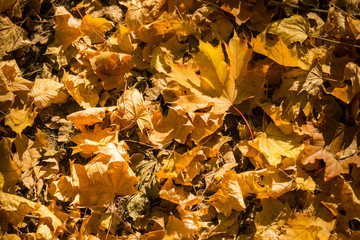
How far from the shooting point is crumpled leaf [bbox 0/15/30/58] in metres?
1.55

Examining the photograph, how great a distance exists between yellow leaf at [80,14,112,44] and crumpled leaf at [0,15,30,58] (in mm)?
352

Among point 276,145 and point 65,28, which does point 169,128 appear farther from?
point 65,28

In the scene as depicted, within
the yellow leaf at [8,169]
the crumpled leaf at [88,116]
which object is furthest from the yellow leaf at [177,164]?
the yellow leaf at [8,169]

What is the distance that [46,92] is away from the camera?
1490 millimetres

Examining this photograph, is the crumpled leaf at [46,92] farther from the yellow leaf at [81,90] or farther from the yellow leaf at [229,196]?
the yellow leaf at [229,196]

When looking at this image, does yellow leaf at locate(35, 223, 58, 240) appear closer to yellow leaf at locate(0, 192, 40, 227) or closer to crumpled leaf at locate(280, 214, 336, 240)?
yellow leaf at locate(0, 192, 40, 227)

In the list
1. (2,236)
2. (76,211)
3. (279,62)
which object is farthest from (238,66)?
(2,236)

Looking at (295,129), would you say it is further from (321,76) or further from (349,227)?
(349,227)

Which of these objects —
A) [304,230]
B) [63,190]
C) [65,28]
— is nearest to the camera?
[304,230]

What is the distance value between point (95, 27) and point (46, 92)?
42 cm

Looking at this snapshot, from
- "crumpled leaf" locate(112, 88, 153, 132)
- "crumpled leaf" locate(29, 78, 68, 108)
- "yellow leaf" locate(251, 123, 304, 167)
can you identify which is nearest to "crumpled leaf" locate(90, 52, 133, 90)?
"crumpled leaf" locate(112, 88, 153, 132)

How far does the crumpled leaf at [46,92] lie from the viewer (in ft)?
4.88

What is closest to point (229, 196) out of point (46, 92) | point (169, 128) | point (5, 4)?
point (169, 128)

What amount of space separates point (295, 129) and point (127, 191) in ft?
2.74
